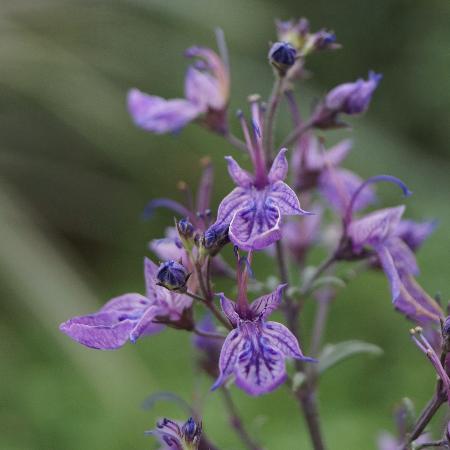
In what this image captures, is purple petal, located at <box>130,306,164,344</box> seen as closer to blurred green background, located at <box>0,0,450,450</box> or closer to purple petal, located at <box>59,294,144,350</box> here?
purple petal, located at <box>59,294,144,350</box>

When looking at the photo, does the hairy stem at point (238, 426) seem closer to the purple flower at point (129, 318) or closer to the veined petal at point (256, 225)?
the purple flower at point (129, 318)

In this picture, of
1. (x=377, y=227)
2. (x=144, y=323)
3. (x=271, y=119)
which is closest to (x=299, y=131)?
(x=271, y=119)

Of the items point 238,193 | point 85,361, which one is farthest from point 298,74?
point 85,361

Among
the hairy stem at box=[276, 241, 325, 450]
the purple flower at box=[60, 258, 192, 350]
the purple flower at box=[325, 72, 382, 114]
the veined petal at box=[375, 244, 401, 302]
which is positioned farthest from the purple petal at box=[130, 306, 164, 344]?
the purple flower at box=[325, 72, 382, 114]

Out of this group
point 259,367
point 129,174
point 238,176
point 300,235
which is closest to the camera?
point 259,367

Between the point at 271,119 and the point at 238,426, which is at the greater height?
the point at 271,119

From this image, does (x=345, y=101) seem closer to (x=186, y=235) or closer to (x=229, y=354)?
(x=186, y=235)
